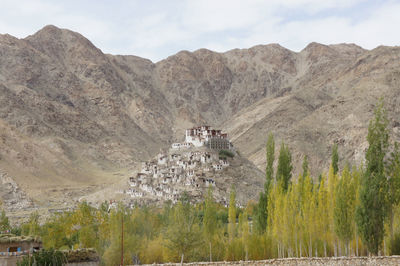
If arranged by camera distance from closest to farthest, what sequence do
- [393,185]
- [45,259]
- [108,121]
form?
[45,259] → [393,185] → [108,121]

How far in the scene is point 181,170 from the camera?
9100 cm

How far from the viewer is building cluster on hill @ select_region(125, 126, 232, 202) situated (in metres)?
84.6

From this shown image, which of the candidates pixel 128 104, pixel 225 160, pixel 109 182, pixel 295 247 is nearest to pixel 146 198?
pixel 225 160

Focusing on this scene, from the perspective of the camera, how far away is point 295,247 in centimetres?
3394

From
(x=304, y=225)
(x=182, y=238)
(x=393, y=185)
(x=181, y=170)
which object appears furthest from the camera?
(x=181, y=170)

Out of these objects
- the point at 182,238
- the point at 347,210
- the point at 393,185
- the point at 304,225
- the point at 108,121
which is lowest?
the point at 182,238

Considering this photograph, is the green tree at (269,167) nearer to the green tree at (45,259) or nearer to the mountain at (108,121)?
the green tree at (45,259)

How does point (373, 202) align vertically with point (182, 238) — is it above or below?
above

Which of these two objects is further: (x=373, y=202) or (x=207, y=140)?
(x=207, y=140)

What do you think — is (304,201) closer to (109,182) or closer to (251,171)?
(251,171)

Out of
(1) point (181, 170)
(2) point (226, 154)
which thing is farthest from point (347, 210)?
(2) point (226, 154)

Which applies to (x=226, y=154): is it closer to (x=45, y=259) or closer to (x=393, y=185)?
(x=393, y=185)

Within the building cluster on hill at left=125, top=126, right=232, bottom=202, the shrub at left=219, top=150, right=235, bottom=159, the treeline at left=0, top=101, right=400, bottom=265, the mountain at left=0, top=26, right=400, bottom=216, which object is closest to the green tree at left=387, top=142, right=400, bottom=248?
the treeline at left=0, top=101, right=400, bottom=265

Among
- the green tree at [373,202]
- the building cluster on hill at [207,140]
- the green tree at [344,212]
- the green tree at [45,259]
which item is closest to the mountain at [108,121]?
the building cluster on hill at [207,140]
